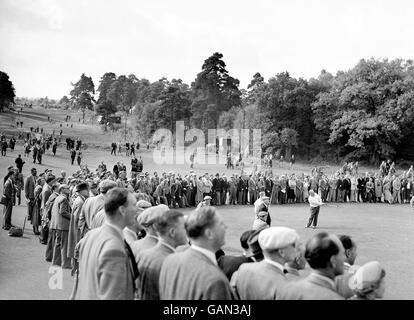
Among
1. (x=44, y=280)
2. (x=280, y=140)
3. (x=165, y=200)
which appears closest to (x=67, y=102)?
(x=280, y=140)

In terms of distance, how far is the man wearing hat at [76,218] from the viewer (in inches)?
348

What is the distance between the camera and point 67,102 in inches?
5531

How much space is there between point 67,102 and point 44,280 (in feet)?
458

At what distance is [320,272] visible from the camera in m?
3.21

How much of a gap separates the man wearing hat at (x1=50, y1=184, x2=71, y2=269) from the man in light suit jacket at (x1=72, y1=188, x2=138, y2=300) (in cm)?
594

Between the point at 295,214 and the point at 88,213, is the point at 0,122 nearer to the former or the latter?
the point at 295,214

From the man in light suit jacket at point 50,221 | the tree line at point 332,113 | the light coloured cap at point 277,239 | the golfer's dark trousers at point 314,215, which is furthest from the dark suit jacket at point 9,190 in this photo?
the tree line at point 332,113

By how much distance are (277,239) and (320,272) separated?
0.53 m

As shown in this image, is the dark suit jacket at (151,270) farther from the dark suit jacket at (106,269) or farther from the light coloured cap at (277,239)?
the light coloured cap at (277,239)

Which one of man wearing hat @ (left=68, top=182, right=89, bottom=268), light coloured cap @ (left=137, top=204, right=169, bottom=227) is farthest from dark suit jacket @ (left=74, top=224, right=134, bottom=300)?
man wearing hat @ (left=68, top=182, right=89, bottom=268)

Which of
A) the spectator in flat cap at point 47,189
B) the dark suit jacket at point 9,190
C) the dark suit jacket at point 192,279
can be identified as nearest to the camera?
the dark suit jacket at point 192,279

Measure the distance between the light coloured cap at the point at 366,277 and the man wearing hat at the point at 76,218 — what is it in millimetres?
6371

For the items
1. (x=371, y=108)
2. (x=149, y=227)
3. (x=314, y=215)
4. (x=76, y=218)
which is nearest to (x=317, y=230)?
(x=314, y=215)
